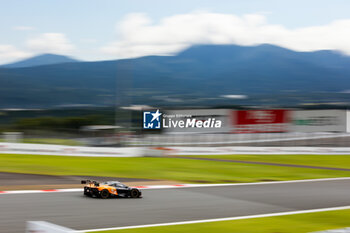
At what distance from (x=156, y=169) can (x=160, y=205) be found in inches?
360

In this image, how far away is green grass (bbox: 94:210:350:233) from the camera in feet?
25.0

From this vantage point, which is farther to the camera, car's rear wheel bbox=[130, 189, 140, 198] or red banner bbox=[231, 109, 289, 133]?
red banner bbox=[231, 109, 289, 133]

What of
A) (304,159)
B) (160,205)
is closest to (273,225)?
Answer: (160,205)

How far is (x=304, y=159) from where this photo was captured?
87.4ft

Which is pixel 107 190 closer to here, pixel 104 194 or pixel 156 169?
pixel 104 194

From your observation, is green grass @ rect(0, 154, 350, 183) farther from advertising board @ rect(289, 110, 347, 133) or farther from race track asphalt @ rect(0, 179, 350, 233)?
advertising board @ rect(289, 110, 347, 133)

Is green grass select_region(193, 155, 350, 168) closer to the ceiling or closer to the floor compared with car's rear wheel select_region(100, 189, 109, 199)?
closer to the floor

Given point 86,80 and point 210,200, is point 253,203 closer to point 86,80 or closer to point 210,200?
point 210,200

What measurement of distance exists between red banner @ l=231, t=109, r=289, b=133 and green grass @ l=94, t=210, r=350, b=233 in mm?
28671

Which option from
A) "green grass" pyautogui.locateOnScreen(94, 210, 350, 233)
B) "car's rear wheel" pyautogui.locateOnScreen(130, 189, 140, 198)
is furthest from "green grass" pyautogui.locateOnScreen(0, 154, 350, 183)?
"green grass" pyautogui.locateOnScreen(94, 210, 350, 233)

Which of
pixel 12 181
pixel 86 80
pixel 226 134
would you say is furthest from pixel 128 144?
pixel 86 80

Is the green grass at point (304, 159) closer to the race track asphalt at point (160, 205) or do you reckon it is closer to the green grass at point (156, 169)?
the green grass at point (156, 169)

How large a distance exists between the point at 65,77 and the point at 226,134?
136418mm

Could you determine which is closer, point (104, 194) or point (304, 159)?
point (104, 194)
